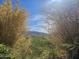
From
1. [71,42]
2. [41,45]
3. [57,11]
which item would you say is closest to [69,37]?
[71,42]

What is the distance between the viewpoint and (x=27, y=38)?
18766 millimetres

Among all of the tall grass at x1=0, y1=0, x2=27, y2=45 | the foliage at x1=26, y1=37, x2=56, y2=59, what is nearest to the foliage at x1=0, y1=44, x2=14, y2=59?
the tall grass at x1=0, y1=0, x2=27, y2=45

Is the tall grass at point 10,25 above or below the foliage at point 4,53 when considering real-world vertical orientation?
above

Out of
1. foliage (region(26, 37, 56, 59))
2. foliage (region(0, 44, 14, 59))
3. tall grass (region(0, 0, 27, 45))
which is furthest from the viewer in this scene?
foliage (region(26, 37, 56, 59))

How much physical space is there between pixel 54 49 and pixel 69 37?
13.2 feet

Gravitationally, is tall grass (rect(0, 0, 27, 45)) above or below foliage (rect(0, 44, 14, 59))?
above

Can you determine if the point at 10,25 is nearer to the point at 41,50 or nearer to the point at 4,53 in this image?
the point at 4,53

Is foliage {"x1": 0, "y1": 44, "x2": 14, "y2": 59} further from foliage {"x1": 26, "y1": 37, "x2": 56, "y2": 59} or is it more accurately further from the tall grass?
foliage {"x1": 26, "y1": 37, "x2": 56, "y2": 59}

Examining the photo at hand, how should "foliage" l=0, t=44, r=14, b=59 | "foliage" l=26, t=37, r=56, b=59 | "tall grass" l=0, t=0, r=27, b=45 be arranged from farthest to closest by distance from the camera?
"foliage" l=26, t=37, r=56, b=59 → "tall grass" l=0, t=0, r=27, b=45 → "foliage" l=0, t=44, r=14, b=59

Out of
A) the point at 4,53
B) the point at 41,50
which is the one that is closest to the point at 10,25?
the point at 4,53

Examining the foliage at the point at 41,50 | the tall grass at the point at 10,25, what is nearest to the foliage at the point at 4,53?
the tall grass at the point at 10,25

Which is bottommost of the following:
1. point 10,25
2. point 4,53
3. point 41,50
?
point 41,50

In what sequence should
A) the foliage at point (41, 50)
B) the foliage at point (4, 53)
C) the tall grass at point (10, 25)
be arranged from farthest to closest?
1. the foliage at point (41, 50)
2. the tall grass at point (10, 25)
3. the foliage at point (4, 53)

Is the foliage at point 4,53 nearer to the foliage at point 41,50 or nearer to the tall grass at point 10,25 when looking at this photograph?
the tall grass at point 10,25
